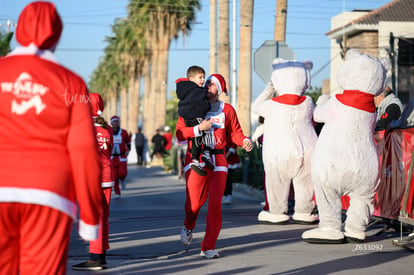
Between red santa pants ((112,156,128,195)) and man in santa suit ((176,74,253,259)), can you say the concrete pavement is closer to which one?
man in santa suit ((176,74,253,259))

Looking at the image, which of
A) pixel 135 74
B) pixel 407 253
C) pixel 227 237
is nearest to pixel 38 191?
pixel 407 253

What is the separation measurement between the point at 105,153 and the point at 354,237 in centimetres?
307

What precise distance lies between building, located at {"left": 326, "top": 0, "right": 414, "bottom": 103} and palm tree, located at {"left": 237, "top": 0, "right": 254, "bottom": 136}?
67.6 ft

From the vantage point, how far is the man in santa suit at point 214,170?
820 centimetres

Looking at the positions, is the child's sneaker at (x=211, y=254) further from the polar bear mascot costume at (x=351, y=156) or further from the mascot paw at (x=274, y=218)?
the mascot paw at (x=274, y=218)

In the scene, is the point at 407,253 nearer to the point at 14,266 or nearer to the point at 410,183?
the point at 410,183

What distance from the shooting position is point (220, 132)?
8.48m

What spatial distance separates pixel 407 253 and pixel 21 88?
5.87 meters

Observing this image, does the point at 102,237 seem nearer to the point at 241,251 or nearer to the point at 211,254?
the point at 211,254

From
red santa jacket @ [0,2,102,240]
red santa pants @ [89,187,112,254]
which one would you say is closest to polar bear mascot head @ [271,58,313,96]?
red santa pants @ [89,187,112,254]

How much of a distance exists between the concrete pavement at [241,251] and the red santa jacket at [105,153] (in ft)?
2.71

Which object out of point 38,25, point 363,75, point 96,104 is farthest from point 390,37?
point 38,25

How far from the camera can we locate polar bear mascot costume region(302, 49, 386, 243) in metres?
9.13

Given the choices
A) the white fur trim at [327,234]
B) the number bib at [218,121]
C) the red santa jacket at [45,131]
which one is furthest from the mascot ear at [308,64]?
the red santa jacket at [45,131]
